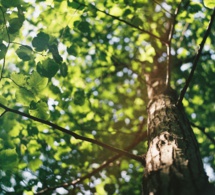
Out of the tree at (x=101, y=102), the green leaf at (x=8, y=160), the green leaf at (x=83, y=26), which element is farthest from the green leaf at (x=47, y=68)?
the green leaf at (x=83, y=26)

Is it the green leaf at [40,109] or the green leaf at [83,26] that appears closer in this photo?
the green leaf at [40,109]

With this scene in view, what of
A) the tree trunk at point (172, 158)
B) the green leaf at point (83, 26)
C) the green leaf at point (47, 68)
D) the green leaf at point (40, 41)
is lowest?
the tree trunk at point (172, 158)

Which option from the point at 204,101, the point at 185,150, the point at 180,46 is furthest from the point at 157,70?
the point at 185,150

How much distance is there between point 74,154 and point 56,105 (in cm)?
96

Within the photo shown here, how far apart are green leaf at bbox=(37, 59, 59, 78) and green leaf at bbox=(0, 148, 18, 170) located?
645 mm

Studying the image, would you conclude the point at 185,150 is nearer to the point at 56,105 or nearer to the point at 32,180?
the point at 56,105

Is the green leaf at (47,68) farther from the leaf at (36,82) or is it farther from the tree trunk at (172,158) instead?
the tree trunk at (172,158)

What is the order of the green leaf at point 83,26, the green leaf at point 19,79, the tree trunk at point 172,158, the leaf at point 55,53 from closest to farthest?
the tree trunk at point 172,158, the green leaf at point 19,79, the leaf at point 55,53, the green leaf at point 83,26

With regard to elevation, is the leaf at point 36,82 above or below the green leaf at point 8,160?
above

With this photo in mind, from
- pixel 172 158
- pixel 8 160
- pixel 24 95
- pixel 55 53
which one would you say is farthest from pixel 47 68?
pixel 172 158

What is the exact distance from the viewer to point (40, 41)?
176cm

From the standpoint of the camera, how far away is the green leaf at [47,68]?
5.83 feet

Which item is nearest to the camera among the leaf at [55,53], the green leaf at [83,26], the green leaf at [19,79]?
the green leaf at [19,79]

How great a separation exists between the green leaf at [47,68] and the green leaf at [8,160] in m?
0.64
